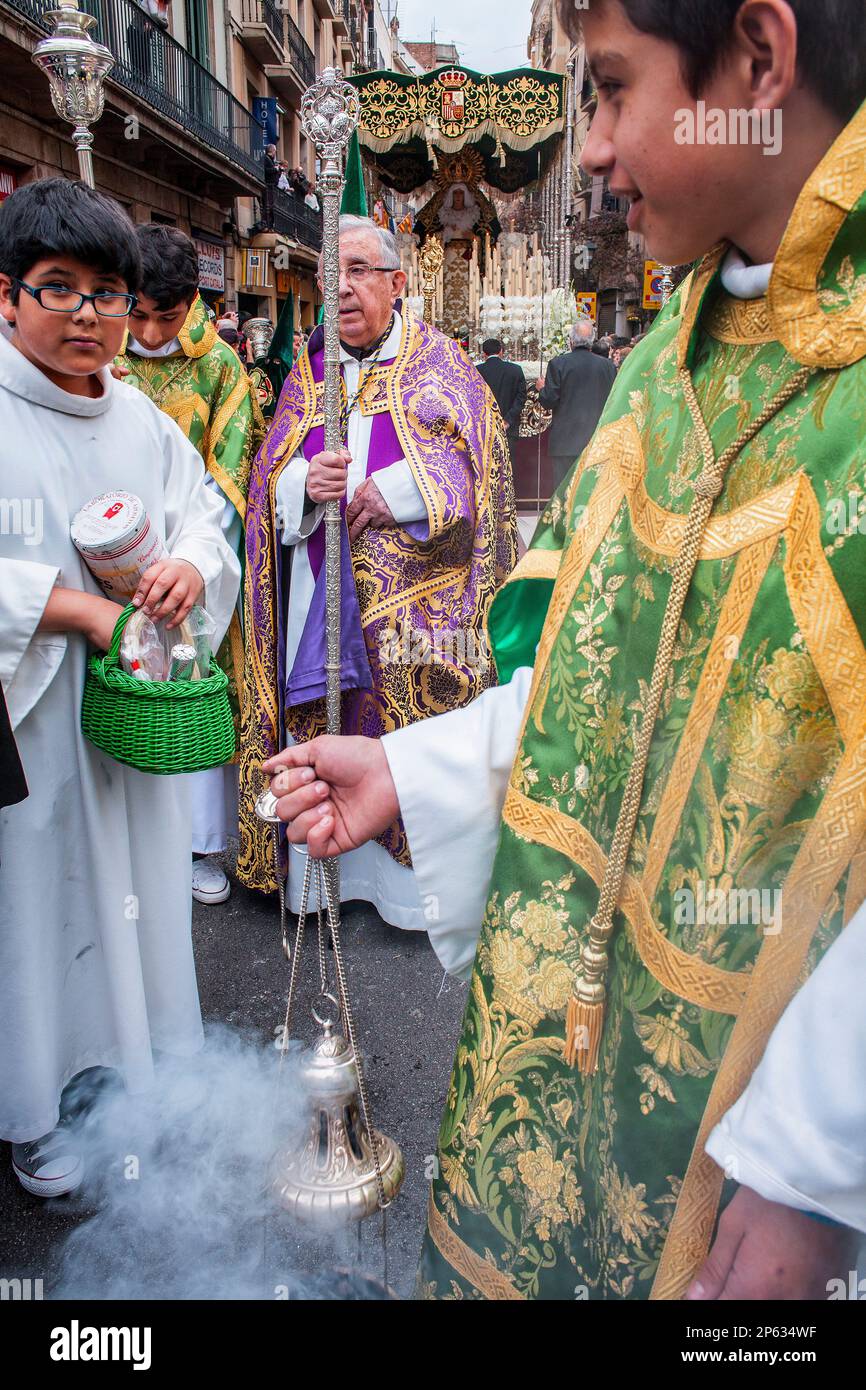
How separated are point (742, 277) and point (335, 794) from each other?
756mm

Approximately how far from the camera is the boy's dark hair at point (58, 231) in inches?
77.1

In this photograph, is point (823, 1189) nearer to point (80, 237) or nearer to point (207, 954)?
point (80, 237)

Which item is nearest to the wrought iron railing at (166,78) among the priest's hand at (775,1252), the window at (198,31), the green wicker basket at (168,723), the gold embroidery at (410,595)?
the window at (198,31)

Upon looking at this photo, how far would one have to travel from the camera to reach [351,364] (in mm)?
3430

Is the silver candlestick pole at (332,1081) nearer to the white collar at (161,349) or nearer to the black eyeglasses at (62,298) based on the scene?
the black eyeglasses at (62,298)

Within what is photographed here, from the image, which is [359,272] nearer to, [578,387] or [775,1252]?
[775,1252]

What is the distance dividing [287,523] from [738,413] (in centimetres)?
253

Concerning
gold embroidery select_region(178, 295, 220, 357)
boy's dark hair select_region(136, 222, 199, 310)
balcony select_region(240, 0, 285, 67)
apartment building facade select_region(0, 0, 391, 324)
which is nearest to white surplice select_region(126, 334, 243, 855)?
gold embroidery select_region(178, 295, 220, 357)

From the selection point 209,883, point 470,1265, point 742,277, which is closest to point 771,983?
point 470,1265

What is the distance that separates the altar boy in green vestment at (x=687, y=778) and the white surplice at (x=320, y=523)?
203 cm

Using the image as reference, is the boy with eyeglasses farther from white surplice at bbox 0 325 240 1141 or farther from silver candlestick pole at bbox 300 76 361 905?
silver candlestick pole at bbox 300 76 361 905

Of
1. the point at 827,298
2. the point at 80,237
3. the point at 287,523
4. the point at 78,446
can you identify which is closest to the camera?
the point at 827,298

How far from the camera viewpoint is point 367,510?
130 inches
